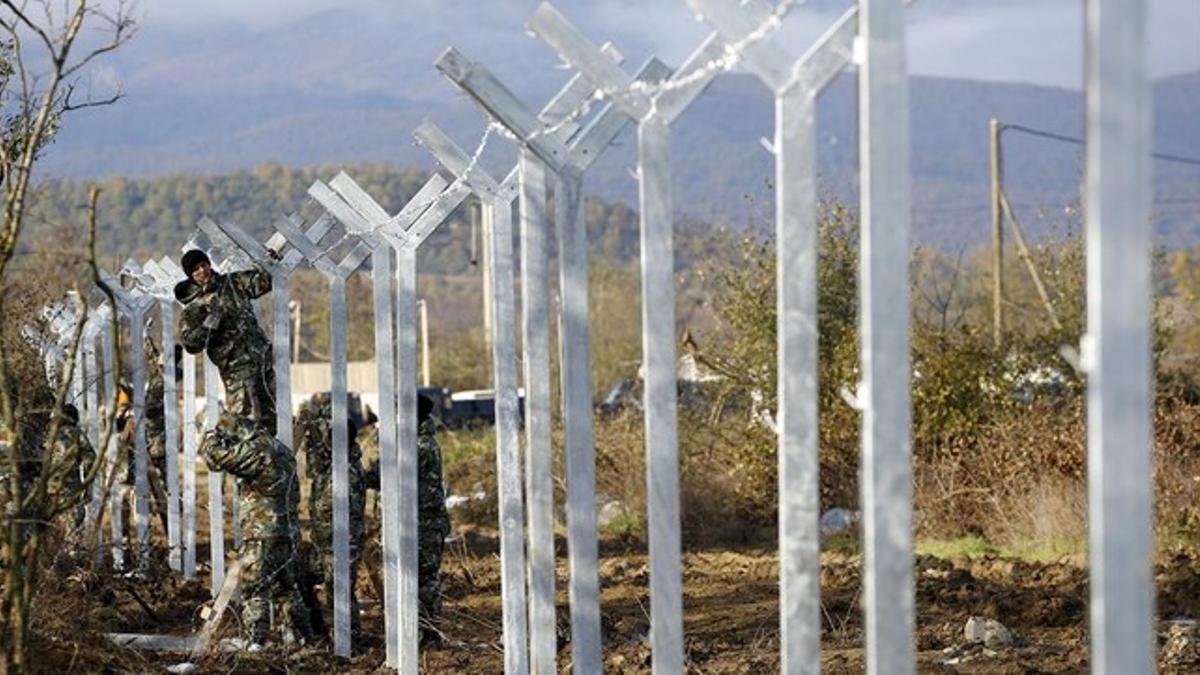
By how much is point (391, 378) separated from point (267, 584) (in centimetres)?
160

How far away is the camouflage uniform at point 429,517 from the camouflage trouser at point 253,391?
884mm

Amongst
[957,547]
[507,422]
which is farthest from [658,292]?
[957,547]

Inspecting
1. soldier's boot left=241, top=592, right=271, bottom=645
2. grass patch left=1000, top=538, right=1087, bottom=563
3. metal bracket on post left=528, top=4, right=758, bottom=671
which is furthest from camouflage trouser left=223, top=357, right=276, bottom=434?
metal bracket on post left=528, top=4, right=758, bottom=671

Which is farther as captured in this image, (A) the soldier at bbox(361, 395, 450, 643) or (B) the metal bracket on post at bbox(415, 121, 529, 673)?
(A) the soldier at bbox(361, 395, 450, 643)

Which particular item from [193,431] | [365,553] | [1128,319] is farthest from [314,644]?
[1128,319]

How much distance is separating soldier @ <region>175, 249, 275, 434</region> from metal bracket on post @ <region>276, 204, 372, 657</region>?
1263 mm

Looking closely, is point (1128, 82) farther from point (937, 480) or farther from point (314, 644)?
point (937, 480)

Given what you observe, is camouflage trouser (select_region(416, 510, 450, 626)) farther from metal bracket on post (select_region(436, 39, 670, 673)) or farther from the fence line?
metal bracket on post (select_region(436, 39, 670, 673))

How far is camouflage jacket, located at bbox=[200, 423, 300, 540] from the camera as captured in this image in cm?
1223

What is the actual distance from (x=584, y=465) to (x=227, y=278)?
623cm

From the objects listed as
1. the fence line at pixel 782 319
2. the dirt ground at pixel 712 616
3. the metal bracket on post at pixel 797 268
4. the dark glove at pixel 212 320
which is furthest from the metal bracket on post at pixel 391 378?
the metal bracket on post at pixel 797 268

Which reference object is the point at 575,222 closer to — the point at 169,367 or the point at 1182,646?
the point at 1182,646

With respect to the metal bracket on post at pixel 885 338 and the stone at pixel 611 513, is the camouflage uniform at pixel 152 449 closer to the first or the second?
the stone at pixel 611 513

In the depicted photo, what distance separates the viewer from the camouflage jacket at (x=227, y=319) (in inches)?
539
